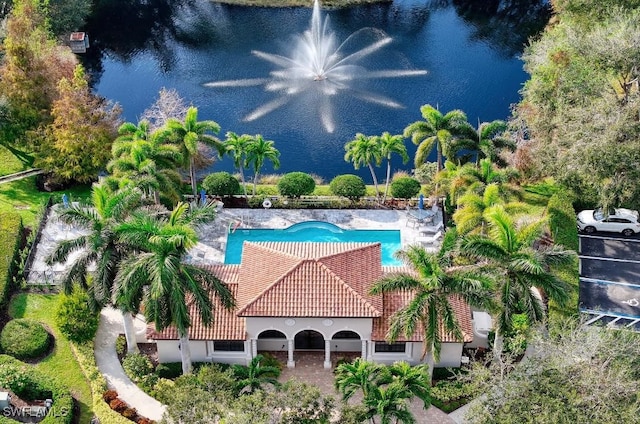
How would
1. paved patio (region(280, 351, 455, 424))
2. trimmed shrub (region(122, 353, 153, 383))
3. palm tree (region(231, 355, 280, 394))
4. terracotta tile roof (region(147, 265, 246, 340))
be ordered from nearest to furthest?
1. palm tree (region(231, 355, 280, 394))
2. paved patio (region(280, 351, 455, 424))
3. terracotta tile roof (region(147, 265, 246, 340))
4. trimmed shrub (region(122, 353, 153, 383))

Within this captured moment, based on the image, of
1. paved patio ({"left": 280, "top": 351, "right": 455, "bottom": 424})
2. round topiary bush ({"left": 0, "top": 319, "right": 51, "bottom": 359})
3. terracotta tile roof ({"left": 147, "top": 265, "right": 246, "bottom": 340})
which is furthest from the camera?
round topiary bush ({"left": 0, "top": 319, "right": 51, "bottom": 359})

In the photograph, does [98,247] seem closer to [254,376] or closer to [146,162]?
[254,376]

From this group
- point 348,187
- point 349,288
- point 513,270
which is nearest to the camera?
point 513,270

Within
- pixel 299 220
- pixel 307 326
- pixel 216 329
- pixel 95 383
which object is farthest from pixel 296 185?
pixel 95 383

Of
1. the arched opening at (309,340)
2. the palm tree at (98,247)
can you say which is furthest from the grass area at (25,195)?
the arched opening at (309,340)

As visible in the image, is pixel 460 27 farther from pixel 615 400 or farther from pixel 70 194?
pixel 615 400

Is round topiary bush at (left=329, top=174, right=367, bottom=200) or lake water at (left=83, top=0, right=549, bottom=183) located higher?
lake water at (left=83, top=0, right=549, bottom=183)

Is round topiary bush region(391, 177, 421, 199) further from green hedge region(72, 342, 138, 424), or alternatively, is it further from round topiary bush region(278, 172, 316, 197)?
green hedge region(72, 342, 138, 424)

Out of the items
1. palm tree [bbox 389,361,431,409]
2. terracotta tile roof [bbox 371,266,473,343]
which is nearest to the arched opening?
terracotta tile roof [bbox 371,266,473,343]
